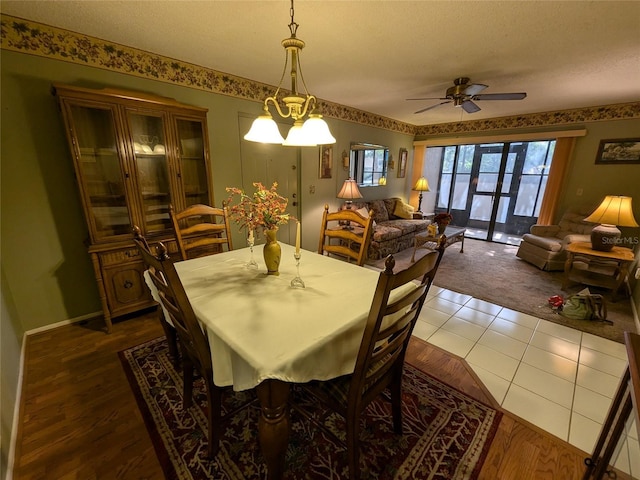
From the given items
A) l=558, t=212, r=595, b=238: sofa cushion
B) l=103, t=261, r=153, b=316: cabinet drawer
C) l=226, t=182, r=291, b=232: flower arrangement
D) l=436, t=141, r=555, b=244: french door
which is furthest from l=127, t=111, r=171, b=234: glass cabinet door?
l=436, t=141, r=555, b=244: french door

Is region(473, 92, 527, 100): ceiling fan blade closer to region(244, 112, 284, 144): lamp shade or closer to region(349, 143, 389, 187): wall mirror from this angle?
region(349, 143, 389, 187): wall mirror

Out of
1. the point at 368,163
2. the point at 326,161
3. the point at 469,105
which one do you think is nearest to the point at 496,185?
the point at 368,163

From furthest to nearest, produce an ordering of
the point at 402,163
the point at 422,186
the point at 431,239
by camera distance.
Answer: the point at 402,163
the point at 422,186
the point at 431,239

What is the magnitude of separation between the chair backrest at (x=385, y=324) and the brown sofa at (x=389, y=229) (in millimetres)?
2682

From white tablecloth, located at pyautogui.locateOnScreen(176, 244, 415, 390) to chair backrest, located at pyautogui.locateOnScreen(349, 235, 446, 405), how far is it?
4.6 inches

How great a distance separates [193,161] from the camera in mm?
2719

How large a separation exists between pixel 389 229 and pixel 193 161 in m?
3.06

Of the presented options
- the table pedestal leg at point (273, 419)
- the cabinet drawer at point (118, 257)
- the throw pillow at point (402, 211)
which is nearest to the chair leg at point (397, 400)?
the table pedestal leg at point (273, 419)

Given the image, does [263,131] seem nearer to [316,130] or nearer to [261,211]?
[316,130]

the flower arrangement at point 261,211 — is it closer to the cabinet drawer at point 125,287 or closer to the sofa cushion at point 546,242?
the cabinet drawer at point 125,287

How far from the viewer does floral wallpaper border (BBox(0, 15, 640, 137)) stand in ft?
6.24

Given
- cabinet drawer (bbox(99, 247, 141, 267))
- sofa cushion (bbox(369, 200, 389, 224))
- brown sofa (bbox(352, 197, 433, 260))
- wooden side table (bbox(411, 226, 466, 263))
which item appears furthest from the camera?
sofa cushion (bbox(369, 200, 389, 224))

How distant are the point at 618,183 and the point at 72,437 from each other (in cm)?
668

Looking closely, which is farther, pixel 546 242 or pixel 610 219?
pixel 546 242
